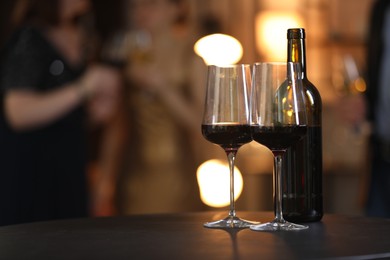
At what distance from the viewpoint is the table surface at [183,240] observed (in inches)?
47.8

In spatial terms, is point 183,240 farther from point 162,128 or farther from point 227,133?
point 162,128

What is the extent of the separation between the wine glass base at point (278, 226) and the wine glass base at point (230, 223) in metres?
0.04

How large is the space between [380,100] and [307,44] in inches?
87.1

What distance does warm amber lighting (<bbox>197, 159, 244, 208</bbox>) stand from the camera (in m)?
5.23

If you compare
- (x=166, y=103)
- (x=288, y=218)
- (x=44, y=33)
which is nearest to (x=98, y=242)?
(x=288, y=218)

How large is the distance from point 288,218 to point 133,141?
3.63 metres

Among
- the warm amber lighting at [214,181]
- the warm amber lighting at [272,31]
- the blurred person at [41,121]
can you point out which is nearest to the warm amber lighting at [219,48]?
the warm amber lighting at [272,31]

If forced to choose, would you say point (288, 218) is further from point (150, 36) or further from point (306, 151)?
point (150, 36)

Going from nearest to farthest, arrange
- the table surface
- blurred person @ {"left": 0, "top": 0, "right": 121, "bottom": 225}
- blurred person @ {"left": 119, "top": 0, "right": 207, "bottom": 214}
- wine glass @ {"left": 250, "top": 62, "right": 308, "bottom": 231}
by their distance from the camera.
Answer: the table surface
wine glass @ {"left": 250, "top": 62, "right": 308, "bottom": 231}
blurred person @ {"left": 0, "top": 0, "right": 121, "bottom": 225}
blurred person @ {"left": 119, "top": 0, "right": 207, "bottom": 214}

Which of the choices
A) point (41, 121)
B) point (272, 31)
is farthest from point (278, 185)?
point (272, 31)

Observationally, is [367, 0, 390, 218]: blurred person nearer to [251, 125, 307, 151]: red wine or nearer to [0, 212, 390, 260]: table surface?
[0, 212, 390, 260]: table surface

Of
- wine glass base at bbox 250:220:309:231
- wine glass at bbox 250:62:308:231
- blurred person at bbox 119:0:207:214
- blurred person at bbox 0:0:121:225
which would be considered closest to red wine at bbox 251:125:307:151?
wine glass at bbox 250:62:308:231

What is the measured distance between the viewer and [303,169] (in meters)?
1.61

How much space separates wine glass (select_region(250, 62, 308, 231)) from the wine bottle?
14 cm
